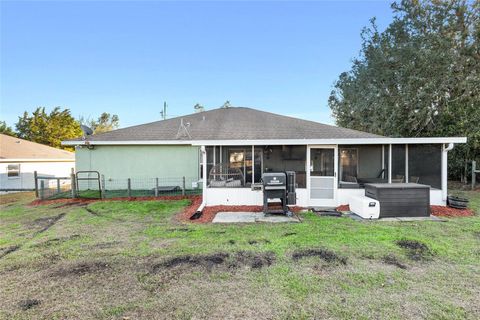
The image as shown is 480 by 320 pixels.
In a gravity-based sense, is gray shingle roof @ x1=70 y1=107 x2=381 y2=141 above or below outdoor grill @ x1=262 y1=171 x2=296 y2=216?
above

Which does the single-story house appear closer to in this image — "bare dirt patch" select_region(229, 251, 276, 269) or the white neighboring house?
"bare dirt patch" select_region(229, 251, 276, 269)

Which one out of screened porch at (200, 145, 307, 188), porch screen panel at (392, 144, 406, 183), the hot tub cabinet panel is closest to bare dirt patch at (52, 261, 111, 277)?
screened porch at (200, 145, 307, 188)

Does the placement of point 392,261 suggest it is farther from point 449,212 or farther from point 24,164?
point 24,164

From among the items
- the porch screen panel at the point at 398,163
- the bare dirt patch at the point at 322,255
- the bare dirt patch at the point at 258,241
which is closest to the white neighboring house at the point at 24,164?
the bare dirt patch at the point at 258,241

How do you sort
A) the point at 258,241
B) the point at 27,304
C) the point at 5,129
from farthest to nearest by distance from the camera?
1. the point at 5,129
2. the point at 258,241
3. the point at 27,304

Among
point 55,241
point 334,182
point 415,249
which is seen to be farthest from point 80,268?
point 334,182

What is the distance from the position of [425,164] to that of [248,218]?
18.2 ft

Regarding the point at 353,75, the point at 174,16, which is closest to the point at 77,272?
the point at 174,16

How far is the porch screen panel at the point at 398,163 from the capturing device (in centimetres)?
711

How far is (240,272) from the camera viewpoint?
3.25 metres

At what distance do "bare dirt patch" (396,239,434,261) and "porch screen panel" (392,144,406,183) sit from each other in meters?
3.37

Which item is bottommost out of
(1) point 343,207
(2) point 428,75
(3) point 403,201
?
(1) point 343,207

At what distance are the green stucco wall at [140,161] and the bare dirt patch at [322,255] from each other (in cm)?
759

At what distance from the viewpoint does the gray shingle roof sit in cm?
1033
